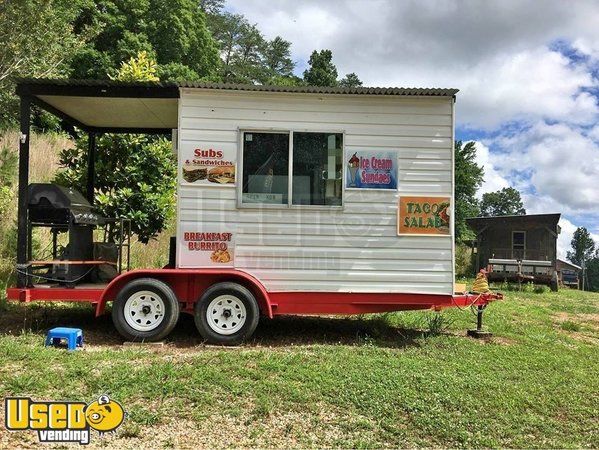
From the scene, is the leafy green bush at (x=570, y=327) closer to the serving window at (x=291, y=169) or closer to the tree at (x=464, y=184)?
the serving window at (x=291, y=169)

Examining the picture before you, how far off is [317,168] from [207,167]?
138 cm

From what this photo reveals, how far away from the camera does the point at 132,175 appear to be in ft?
29.7

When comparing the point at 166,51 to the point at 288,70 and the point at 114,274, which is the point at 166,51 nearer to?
the point at 288,70

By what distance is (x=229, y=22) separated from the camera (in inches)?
1731

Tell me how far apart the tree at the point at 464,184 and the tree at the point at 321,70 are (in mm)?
9079

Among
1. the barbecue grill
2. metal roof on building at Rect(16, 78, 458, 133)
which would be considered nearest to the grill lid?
the barbecue grill

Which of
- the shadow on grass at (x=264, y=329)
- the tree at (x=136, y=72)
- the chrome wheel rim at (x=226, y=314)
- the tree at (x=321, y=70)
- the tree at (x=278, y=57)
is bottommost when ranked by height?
the shadow on grass at (x=264, y=329)

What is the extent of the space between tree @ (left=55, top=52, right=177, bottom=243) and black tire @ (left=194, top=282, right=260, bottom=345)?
11.5ft

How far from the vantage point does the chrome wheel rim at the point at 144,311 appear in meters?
6.01

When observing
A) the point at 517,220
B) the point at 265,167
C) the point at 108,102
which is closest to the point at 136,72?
the point at 108,102

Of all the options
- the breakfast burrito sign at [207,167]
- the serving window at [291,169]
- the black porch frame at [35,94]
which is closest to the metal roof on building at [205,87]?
the black porch frame at [35,94]

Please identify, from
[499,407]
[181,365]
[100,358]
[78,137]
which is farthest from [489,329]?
[78,137]

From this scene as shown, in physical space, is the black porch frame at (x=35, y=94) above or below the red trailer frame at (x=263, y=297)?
above

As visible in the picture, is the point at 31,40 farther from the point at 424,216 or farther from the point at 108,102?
the point at 424,216
